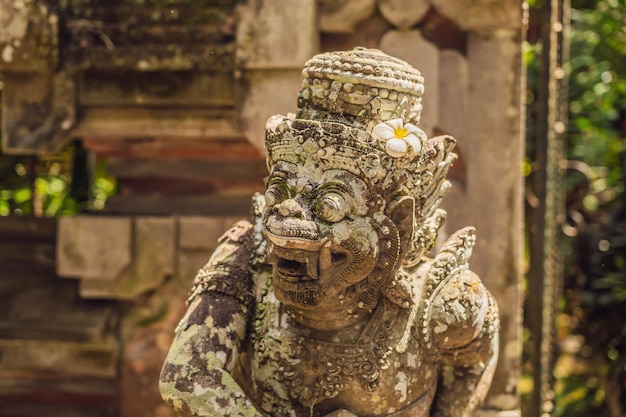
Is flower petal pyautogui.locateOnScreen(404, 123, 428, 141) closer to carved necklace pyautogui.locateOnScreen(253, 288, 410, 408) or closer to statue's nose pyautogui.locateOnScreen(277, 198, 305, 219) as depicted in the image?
statue's nose pyautogui.locateOnScreen(277, 198, 305, 219)

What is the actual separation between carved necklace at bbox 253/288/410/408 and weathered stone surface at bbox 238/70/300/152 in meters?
1.51

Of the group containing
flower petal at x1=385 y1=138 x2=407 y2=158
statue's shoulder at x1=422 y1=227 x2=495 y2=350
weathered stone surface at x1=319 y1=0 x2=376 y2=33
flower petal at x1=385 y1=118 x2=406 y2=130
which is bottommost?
statue's shoulder at x1=422 y1=227 x2=495 y2=350

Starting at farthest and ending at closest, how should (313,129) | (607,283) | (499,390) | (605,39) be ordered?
1. (605,39)
2. (607,283)
3. (499,390)
4. (313,129)

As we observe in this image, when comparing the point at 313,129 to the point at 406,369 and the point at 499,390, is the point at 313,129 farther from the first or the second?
the point at 499,390

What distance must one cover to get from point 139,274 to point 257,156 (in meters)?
0.78

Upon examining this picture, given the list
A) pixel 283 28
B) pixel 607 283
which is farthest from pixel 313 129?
pixel 607 283

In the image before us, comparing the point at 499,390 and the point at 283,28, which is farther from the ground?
the point at 283,28

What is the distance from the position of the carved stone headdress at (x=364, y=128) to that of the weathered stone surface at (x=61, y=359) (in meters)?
2.29

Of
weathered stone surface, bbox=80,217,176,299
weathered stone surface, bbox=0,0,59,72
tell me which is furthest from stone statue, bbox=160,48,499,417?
weathered stone surface, bbox=0,0,59,72

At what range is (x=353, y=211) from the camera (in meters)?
2.17

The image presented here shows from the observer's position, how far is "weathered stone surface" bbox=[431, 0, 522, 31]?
140 inches

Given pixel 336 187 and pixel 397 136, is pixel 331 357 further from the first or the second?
pixel 397 136

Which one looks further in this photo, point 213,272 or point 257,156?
point 257,156

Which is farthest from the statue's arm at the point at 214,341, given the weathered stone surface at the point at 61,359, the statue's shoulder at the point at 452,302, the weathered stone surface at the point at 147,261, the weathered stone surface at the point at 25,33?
the weathered stone surface at the point at 61,359
